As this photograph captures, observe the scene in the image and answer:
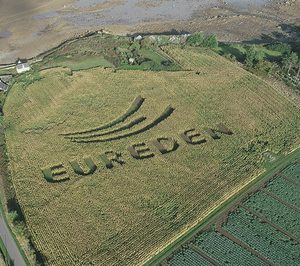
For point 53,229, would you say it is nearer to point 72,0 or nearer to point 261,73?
point 261,73

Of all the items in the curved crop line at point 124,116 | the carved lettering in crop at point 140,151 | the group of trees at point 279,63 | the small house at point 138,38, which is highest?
the small house at point 138,38

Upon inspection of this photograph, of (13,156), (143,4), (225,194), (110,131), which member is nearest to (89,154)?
(110,131)

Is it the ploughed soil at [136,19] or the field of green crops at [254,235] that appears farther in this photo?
the ploughed soil at [136,19]

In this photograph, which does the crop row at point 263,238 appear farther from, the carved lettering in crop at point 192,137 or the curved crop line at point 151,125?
the curved crop line at point 151,125

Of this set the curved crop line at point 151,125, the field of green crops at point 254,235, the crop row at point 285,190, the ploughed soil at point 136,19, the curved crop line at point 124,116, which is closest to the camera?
the field of green crops at point 254,235

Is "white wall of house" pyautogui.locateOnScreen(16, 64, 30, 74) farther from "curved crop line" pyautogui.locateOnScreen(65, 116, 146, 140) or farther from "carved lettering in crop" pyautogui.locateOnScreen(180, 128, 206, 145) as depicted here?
"carved lettering in crop" pyautogui.locateOnScreen(180, 128, 206, 145)

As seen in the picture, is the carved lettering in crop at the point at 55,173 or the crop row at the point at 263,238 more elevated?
the carved lettering in crop at the point at 55,173

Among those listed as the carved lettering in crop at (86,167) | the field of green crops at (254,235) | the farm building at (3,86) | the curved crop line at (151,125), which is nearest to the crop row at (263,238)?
the field of green crops at (254,235)
